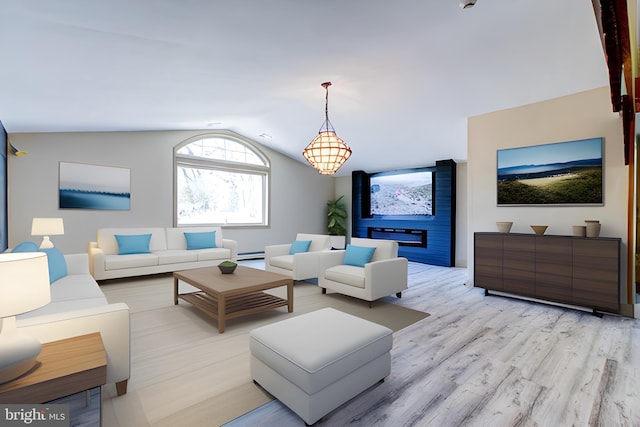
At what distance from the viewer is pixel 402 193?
24.5ft

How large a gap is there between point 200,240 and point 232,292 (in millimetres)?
3261

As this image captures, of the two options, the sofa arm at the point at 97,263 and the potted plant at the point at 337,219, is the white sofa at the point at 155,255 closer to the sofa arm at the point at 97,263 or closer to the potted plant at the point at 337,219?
the sofa arm at the point at 97,263

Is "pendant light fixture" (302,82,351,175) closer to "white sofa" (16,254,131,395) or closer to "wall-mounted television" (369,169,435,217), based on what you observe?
"white sofa" (16,254,131,395)

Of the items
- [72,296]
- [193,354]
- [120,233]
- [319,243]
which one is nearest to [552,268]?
[319,243]

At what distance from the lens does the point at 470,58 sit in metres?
3.29

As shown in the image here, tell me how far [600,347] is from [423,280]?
2.68 metres

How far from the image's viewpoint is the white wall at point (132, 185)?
4836 millimetres

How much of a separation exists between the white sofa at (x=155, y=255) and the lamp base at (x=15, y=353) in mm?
3737

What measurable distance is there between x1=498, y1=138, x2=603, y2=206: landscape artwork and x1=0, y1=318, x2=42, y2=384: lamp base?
16.7 feet

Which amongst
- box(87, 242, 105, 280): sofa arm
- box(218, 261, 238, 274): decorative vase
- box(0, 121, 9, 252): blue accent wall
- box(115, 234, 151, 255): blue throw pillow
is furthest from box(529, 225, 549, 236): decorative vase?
box(0, 121, 9, 252): blue accent wall

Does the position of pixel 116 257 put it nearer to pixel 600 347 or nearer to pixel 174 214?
pixel 174 214

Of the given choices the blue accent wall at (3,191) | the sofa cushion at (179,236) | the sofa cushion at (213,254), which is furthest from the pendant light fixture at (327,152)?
the blue accent wall at (3,191)

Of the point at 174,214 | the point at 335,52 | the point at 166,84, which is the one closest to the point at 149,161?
the point at 174,214

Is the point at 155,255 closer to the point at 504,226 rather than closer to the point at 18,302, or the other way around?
the point at 18,302
